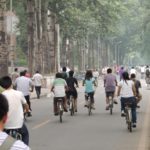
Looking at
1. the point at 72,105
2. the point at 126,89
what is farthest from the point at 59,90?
the point at 126,89

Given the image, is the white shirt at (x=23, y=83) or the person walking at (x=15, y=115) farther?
the white shirt at (x=23, y=83)

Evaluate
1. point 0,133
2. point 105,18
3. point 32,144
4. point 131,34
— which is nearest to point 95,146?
point 32,144

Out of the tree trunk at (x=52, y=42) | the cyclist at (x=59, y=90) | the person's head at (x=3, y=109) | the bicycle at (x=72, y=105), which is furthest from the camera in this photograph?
the tree trunk at (x=52, y=42)

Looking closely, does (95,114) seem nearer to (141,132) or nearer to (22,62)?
(141,132)

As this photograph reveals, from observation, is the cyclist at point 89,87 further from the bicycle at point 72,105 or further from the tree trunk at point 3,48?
the tree trunk at point 3,48

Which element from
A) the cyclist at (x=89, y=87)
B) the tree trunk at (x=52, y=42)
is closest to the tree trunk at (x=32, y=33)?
the tree trunk at (x=52, y=42)

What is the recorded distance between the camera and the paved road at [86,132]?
14.5 metres

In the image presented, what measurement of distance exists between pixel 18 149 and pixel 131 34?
140313 millimetres

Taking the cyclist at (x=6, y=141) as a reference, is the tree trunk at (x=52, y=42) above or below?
above

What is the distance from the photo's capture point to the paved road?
14477 millimetres

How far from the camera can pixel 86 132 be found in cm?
1772

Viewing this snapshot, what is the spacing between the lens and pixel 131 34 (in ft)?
472

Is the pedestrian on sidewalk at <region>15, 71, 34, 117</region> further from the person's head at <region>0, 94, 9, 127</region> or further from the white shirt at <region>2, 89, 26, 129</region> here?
the person's head at <region>0, 94, 9, 127</region>

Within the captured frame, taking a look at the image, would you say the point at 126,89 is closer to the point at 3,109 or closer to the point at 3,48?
the point at 3,109
